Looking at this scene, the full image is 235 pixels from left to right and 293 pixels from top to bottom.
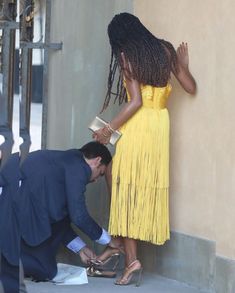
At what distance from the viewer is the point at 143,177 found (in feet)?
19.4

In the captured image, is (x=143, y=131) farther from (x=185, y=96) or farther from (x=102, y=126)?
(x=185, y=96)

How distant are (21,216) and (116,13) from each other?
169cm

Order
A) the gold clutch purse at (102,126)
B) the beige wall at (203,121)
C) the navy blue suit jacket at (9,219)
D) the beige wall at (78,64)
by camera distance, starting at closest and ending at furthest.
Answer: the beige wall at (203,121), the navy blue suit jacket at (9,219), the gold clutch purse at (102,126), the beige wall at (78,64)

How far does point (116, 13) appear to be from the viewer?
260 inches

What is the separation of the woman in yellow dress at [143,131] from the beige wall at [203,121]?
0.44ft

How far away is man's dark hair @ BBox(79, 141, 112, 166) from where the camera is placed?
6039 mm

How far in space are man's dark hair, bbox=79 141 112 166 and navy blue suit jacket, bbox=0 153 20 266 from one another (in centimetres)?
55

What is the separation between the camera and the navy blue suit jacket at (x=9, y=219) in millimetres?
5863

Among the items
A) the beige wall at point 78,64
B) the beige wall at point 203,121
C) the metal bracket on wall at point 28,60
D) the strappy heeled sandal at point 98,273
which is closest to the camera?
the beige wall at point 203,121

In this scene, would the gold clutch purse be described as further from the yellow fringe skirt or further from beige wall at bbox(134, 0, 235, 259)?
beige wall at bbox(134, 0, 235, 259)

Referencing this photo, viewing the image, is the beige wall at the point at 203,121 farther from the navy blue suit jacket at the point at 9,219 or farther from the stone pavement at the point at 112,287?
the navy blue suit jacket at the point at 9,219

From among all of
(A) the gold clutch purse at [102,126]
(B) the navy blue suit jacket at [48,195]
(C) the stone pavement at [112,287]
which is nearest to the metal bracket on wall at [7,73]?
(B) the navy blue suit jacket at [48,195]

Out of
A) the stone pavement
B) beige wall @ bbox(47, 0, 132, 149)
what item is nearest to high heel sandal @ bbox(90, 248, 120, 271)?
the stone pavement

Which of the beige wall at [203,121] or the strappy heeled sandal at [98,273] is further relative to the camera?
the strappy heeled sandal at [98,273]
